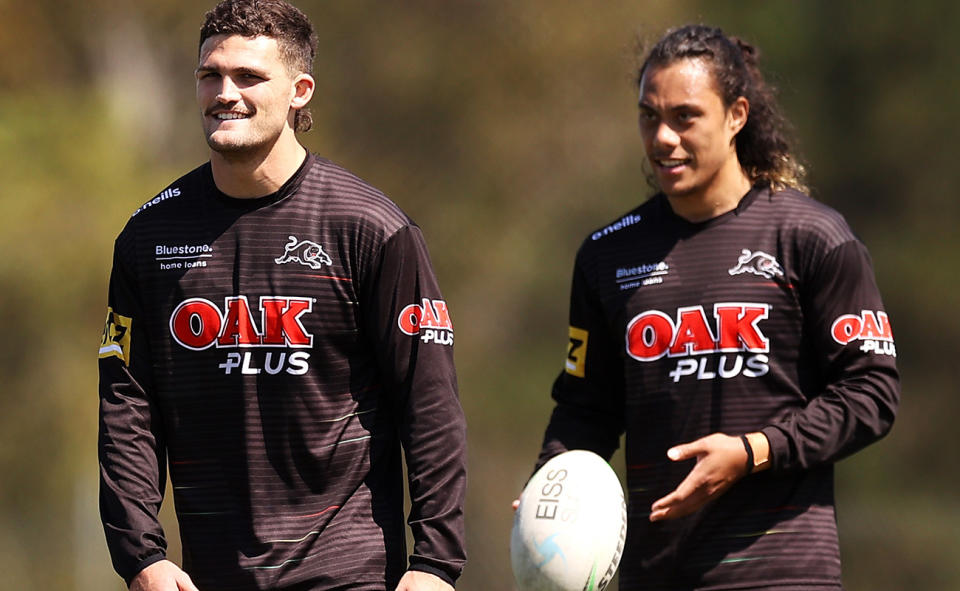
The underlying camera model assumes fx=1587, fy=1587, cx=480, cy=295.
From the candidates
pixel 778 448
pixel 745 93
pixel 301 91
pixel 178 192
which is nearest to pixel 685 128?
pixel 745 93

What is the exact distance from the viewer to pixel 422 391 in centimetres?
448

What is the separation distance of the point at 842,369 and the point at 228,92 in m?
2.03

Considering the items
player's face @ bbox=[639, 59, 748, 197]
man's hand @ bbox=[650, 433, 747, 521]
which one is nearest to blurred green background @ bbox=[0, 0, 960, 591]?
player's face @ bbox=[639, 59, 748, 197]

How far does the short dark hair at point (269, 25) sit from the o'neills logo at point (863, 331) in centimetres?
179

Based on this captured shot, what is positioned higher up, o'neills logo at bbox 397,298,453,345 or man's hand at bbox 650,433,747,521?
o'neills logo at bbox 397,298,453,345

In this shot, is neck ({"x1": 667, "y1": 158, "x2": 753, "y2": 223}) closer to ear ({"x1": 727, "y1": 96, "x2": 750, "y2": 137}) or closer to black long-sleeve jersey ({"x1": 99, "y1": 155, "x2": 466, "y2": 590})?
ear ({"x1": 727, "y1": 96, "x2": 750, "y2": 137})

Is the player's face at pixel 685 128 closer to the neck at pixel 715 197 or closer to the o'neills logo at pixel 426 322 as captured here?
the neck at pixel 715 197

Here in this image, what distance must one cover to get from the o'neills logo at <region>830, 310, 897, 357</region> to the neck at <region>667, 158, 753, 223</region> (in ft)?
1.81

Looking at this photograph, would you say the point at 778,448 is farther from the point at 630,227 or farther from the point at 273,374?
the point at 273,374

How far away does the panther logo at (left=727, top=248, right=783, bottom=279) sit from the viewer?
496 cm

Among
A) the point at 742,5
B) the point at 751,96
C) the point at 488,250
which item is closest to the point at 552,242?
the point at 488,250

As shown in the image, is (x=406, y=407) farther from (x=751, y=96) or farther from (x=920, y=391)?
(x=920, y=391)

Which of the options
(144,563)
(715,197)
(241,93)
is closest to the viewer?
(144,563)

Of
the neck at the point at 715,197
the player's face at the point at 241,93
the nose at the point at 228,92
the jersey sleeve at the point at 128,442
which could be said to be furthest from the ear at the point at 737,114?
the jersey sleeve at the point at 128,442
